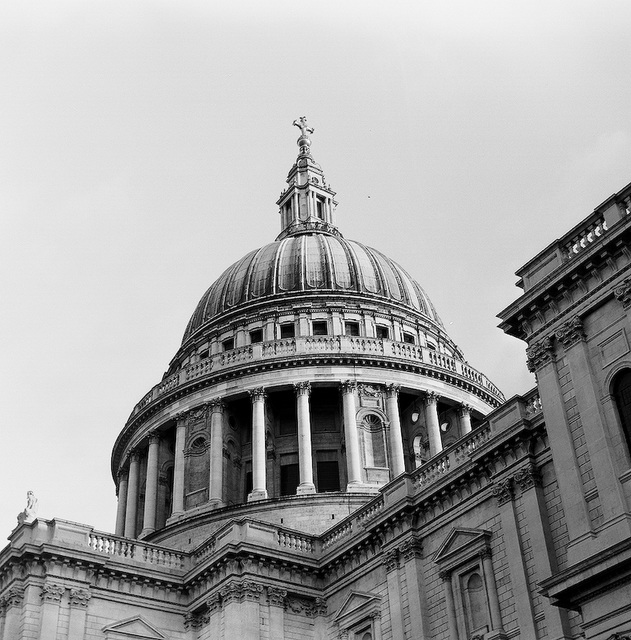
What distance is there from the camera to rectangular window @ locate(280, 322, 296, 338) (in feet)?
200

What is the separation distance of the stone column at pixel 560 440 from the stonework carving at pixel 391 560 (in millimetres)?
10291

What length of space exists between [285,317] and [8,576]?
27.7 metres

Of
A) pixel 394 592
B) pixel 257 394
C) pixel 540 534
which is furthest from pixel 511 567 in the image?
pixel 257 394

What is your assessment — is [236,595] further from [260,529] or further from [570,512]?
[570,512]

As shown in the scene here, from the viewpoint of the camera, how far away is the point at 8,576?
1481 inches

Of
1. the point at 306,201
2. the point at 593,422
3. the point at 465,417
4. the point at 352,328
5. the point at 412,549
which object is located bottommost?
the point at 593,422

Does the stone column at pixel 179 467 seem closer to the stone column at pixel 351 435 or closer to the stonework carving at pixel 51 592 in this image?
the stone column at pixel 351 435

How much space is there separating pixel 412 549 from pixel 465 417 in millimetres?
23693

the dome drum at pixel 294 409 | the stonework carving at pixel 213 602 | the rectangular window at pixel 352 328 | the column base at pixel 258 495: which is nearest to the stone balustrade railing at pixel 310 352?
the dome drum at pixel 294 409

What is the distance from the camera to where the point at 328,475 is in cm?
5466

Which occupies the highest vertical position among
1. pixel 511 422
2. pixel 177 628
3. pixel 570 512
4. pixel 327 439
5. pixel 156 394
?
pixel 156 394

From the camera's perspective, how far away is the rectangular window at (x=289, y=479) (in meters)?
54.1

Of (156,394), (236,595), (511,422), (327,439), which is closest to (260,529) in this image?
(236,595)

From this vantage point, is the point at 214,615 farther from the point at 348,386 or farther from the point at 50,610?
the point at 348,386
